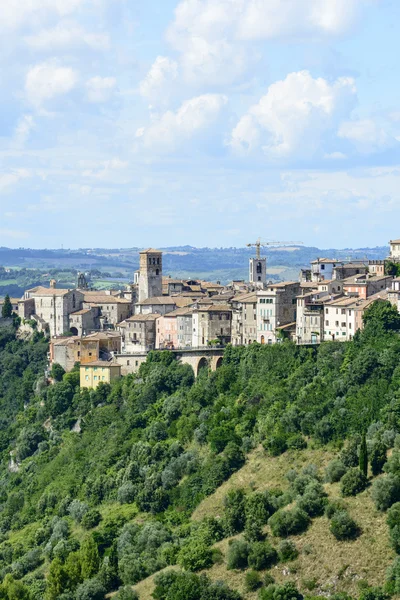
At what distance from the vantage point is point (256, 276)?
114 m


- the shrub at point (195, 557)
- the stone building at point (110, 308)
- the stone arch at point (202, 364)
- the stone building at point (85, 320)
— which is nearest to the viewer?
the shrub at point (195, 557)

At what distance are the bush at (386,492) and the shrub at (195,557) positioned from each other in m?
8.65

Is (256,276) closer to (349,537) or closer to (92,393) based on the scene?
(92,393)

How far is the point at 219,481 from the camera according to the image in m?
69.4

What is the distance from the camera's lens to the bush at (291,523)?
59.9m

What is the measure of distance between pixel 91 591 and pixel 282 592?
1090cm

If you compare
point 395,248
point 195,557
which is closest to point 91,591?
point 195,557

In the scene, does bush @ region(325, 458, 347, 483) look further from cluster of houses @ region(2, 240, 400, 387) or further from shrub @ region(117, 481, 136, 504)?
cluster of houses @ region(2, 240, 400, 387)

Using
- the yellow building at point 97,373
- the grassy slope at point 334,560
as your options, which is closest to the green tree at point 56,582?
the grassy slope at point 334,560

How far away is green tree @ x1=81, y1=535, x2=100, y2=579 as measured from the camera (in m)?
64.0

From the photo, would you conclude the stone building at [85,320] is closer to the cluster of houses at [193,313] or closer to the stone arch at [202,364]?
the cluster of houses at [193,313]

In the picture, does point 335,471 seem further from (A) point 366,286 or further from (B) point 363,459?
(A) point 366,286

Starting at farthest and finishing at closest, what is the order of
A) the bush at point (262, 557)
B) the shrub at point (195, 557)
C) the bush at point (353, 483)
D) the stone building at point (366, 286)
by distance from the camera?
1. the stone building at point (366, 286)
2. the bush at point (353, 483)
3. the shrub at point (195, 557)
4. the bush at point (262, 557)

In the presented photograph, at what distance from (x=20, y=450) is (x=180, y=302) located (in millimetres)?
18466
